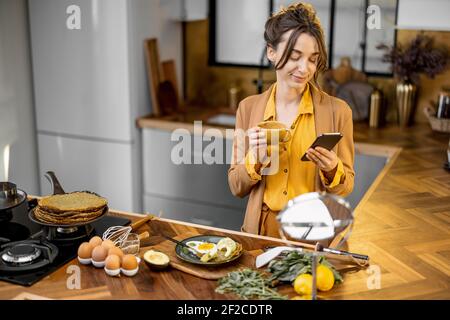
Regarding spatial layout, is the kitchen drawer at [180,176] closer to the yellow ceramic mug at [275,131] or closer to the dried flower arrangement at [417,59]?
the dried flower arrangement at [417,59]

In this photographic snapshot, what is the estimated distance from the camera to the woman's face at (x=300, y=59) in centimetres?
212

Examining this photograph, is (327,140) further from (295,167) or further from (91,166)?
(91,166)

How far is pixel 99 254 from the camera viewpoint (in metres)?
1.88

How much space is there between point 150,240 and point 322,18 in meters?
2.29

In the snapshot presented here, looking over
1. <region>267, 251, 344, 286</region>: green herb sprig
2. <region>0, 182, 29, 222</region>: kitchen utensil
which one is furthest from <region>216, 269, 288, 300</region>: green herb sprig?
<region>0, 182, 29, 222</region>: kitchen utensil

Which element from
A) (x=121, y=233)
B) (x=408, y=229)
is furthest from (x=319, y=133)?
(x=121, y=233)

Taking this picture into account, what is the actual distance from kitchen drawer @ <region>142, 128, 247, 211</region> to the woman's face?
5.18ft

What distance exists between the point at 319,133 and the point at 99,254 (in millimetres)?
909

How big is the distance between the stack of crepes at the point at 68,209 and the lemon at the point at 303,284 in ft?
2.37

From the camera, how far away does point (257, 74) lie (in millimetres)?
4176

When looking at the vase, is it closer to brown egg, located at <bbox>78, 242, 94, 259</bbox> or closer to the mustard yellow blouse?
the mustard yellow blouse

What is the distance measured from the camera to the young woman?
7.01ft

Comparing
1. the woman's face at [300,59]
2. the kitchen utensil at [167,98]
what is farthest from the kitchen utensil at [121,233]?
the kitchen utensil at [167,98]

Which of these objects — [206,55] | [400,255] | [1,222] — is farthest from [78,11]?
[400,255]
